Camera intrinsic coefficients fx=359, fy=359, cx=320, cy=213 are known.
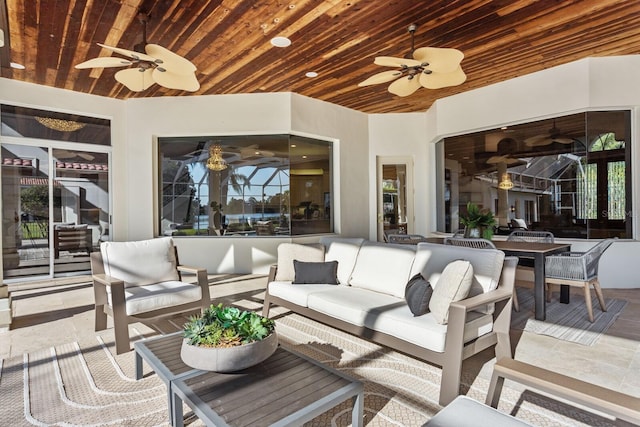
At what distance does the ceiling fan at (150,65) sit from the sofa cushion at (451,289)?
3.15 meters

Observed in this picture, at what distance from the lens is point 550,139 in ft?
18.8

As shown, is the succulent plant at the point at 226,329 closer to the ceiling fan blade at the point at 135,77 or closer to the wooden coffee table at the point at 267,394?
the wooden coffee table at the point at 267,394

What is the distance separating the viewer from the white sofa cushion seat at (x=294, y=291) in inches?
132

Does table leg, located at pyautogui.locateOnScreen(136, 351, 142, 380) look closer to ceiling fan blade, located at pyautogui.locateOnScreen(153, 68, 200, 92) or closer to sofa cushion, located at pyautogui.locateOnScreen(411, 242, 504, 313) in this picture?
sofa cushion, located at pyautogui.locateOnScreen(411, 242, 504, 313)

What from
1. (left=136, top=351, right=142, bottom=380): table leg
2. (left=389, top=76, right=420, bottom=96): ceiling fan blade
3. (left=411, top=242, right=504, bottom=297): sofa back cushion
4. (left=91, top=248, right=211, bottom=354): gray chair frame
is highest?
(left=389, top=76, right=420, bottom=96): ceiling fan blade

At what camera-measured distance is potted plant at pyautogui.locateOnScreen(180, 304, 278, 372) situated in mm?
1829

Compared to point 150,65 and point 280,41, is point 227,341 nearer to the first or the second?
point 150,65

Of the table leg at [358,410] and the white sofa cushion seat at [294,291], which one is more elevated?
the white sofa cushion seat at [294,291]

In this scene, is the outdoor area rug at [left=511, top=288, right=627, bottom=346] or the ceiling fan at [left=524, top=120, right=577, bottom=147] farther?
the ceiling fan at [left=524, top=120, right=577, bottom=147]

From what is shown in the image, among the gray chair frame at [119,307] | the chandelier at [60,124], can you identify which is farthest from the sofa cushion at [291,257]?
the chandelier at [60,124]

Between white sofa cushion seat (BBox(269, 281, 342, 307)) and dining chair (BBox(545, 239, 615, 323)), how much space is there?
2463 millimetres

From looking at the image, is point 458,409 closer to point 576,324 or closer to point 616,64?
point 576,324

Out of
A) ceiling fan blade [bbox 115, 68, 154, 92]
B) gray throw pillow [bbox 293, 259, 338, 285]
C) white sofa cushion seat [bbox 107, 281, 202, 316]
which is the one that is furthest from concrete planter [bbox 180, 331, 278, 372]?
ceiling fan blade [bbox 115, 68, 154, 92]

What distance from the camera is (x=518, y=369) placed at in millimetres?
1564
